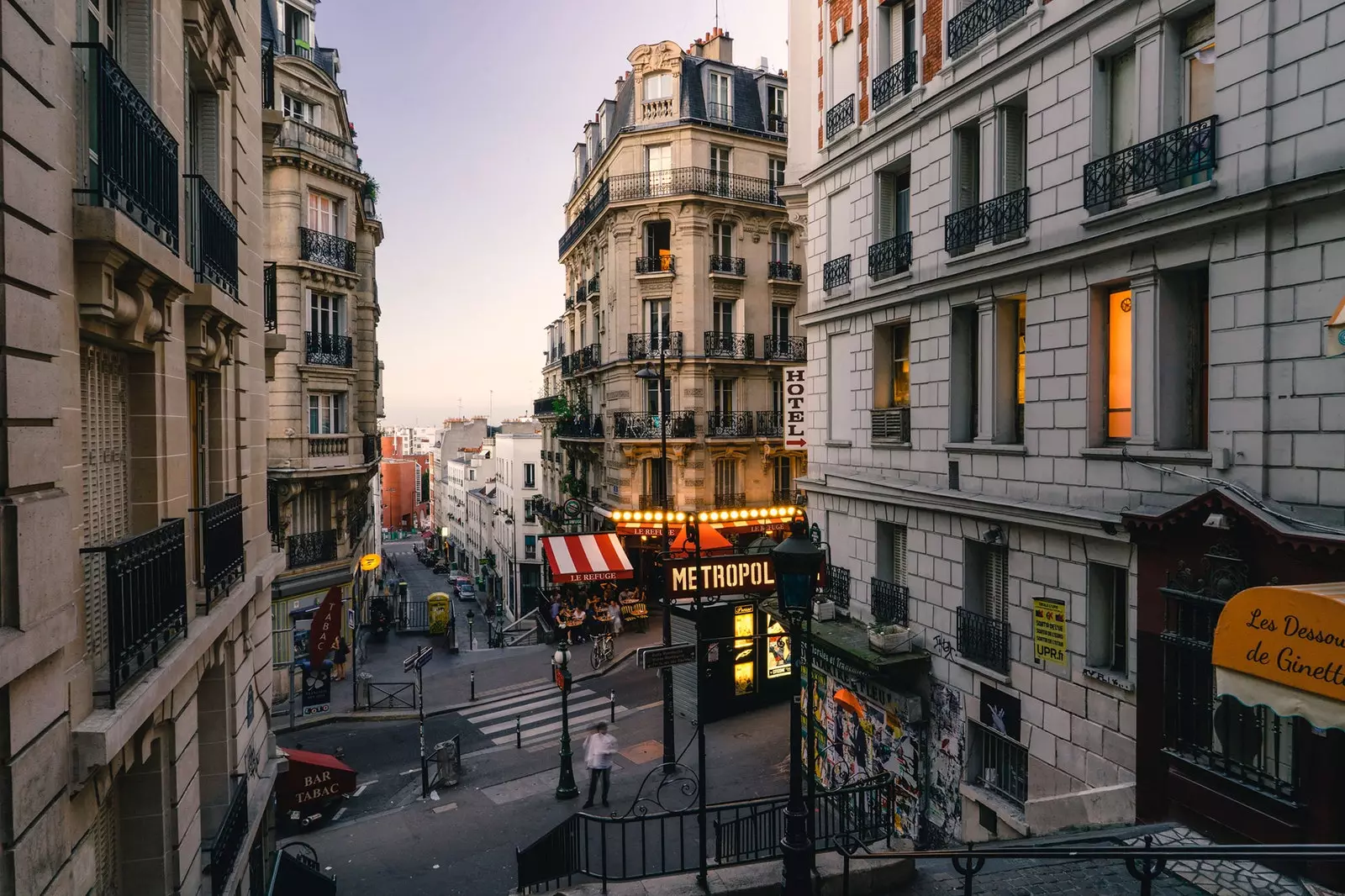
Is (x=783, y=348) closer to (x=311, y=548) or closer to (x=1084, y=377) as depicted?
(x=311, y=548)

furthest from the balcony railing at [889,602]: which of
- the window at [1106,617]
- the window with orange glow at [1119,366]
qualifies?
the window with orange glow at [1119,366]

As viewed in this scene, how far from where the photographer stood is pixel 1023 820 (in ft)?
36.6

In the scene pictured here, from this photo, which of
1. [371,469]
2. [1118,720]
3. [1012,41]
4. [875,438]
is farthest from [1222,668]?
[371,469]

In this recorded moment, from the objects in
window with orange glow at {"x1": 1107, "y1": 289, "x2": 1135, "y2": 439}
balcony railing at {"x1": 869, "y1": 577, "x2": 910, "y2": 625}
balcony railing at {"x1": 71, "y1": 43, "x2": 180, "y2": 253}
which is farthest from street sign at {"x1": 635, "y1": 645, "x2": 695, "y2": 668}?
balcony railing at {"x1": 71, "y1": 43, "x2": 180, "y2": 253}

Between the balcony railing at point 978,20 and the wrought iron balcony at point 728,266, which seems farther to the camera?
the wrought iron balcony at point 728,266

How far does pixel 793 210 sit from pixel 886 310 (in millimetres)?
6064

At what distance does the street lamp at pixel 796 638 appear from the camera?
826 cm

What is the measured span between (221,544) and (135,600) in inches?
107

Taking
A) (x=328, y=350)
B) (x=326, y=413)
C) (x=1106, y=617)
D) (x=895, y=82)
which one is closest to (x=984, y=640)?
(x=1106, y=617)

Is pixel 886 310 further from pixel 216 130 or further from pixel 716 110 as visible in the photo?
pixel 716 110

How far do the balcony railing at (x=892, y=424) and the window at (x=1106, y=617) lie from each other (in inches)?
185

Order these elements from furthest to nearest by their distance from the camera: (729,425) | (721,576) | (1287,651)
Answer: (729,425) < (721,576) < (1287,651)

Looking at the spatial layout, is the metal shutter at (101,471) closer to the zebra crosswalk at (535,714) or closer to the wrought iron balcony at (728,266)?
the zebra crosswalk at (535,714)

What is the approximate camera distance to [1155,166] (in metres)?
9.28
